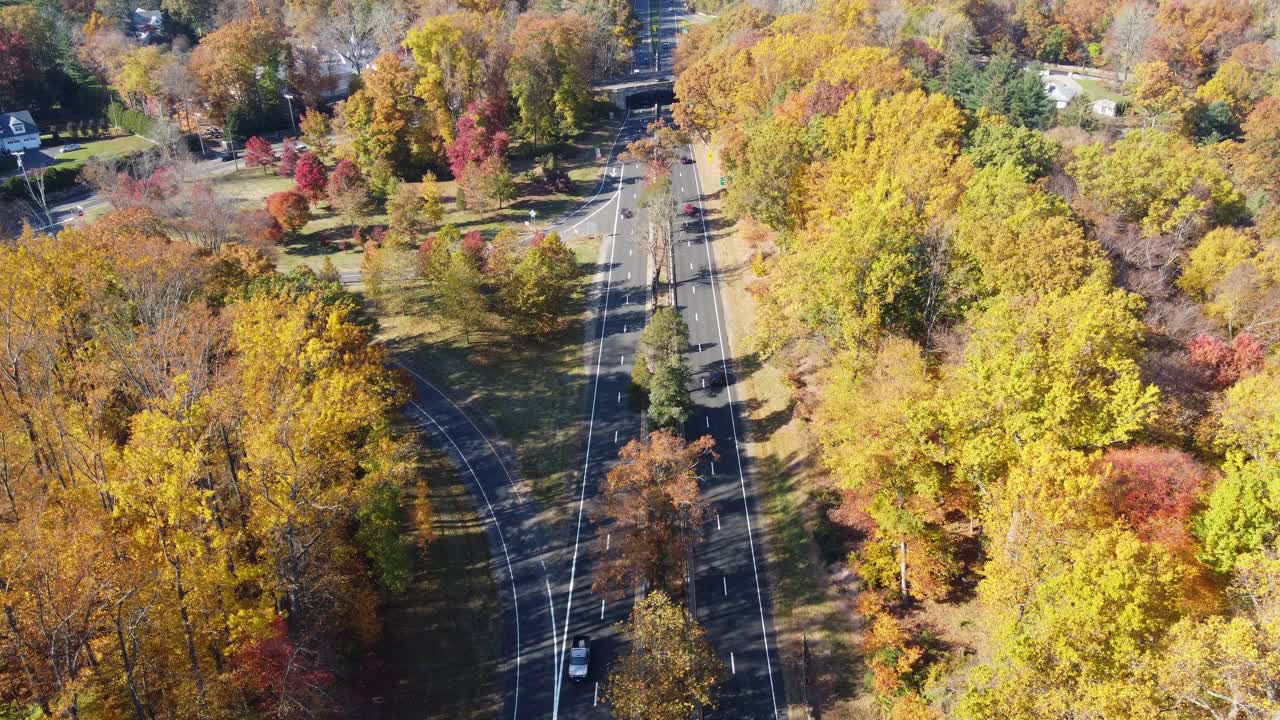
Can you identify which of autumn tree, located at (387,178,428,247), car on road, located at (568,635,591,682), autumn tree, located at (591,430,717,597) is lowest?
car on road, located at (568,635,591,682)

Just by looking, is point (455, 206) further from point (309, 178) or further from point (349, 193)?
point (309, 178)

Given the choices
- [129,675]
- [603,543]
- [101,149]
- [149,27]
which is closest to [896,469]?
[603,543]

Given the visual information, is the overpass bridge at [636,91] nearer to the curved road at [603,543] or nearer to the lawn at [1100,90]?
the lawn at [1100,90]

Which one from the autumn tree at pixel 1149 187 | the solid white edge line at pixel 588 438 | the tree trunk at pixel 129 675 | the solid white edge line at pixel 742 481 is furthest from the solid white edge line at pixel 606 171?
the tree trunk at pixel 129 675

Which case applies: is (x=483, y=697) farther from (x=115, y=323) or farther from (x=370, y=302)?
(x=370, y=302)

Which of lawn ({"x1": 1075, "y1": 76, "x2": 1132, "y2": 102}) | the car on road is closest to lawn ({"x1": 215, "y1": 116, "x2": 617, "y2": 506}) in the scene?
the car on road

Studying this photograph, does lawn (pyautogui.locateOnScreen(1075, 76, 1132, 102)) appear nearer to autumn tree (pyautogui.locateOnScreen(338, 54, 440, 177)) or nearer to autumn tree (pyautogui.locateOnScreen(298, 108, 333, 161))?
autumn tree (pyautogui.locateOnScreen(338, 54, 440, 177))
